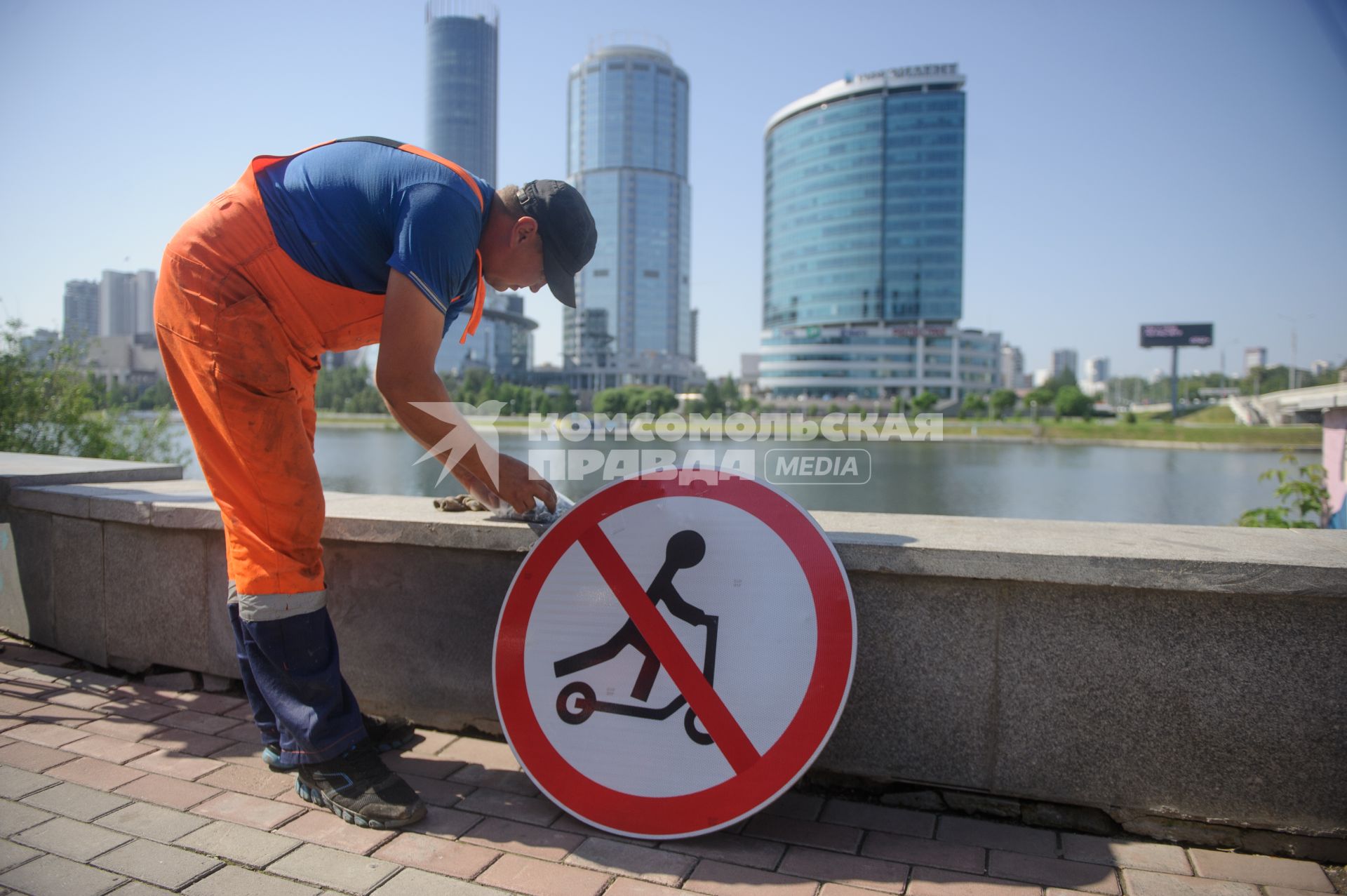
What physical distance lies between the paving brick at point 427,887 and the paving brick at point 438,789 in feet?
1.25

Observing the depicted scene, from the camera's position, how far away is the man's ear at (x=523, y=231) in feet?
6.80

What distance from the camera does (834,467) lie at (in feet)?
14.6

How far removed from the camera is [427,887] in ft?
5.48

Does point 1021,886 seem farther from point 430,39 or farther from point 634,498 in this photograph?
point 430,39

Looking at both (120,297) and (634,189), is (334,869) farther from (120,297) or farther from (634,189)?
(634,189)

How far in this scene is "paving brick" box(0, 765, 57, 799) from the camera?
2.05 metres

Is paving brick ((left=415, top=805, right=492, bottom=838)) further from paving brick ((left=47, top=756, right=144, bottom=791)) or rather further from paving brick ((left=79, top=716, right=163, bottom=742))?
paving brick ((left=79, top=716, right=163, bottom=742))

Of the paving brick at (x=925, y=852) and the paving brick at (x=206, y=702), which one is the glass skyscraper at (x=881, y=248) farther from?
the paving brick at (x=925, y=852)

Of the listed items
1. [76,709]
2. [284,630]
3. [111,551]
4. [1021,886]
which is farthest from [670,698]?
[111,551]

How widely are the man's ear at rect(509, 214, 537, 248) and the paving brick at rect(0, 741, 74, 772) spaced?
6.61 feet

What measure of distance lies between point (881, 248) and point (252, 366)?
12040 cm

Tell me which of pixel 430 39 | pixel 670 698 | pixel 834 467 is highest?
pixel 430 39

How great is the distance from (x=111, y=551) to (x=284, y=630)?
1.66m
